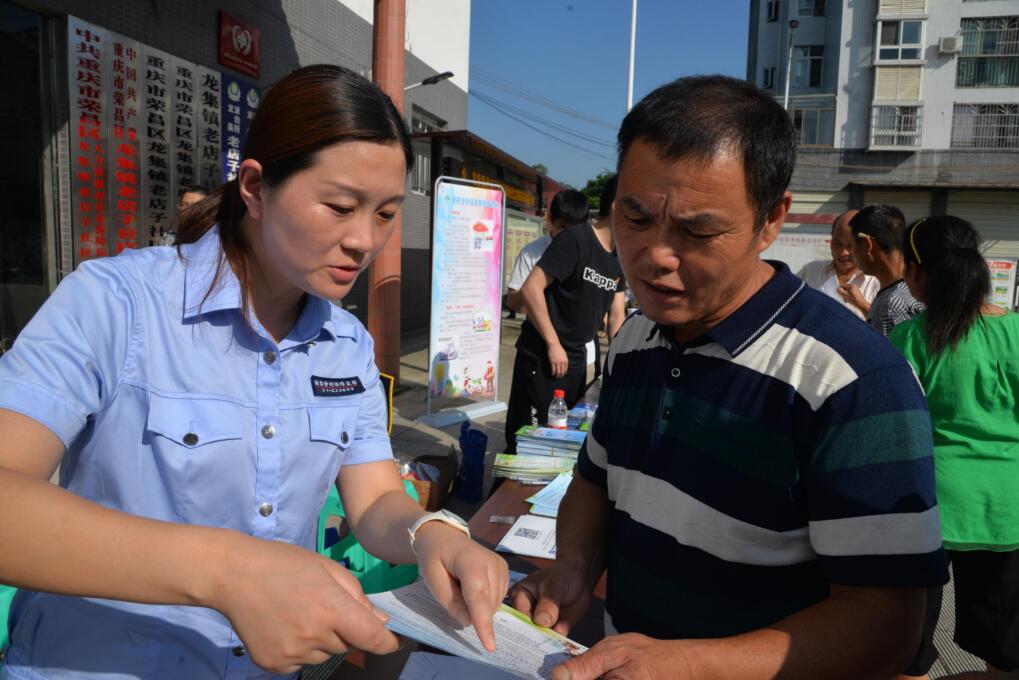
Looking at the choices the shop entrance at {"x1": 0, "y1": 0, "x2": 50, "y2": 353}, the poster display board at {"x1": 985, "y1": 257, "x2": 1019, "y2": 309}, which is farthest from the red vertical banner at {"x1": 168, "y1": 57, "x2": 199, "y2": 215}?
the poster display board at {"x1": 985, "y1": 257, "x2": 1019, "y2": 309}

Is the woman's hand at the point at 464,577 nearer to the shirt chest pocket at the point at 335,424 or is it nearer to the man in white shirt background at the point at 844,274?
the shirt chest pocket at the point at 335,424

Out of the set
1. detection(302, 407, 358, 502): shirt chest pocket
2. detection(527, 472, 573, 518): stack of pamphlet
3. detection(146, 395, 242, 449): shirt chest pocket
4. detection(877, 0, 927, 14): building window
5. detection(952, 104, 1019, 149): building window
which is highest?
detection(877, 0, 927, 14): building window

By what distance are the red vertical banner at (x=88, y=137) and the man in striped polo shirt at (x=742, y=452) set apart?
5.18 m

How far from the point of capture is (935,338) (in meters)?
2.40

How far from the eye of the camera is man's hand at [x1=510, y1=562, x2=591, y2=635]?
121cm

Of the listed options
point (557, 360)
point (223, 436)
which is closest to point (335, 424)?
point (223, 436)

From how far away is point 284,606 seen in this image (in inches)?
30.4

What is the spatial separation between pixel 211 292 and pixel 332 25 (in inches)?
334

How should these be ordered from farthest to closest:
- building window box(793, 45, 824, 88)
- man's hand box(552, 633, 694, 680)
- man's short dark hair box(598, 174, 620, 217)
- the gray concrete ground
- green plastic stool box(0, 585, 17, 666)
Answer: building window box(793, 45, 824, 88) < man's short dark hair box(598, 174, 620, 217) < the gray concrete ground < green plastic stool box(0, 585, 17, 666) < man's hand box(552, 633, 694, 680)

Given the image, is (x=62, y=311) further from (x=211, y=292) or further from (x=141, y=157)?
(x=141, y=157)

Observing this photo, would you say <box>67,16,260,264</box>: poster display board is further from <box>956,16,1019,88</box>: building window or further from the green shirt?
<box>956,16,1019,88</box>: building window

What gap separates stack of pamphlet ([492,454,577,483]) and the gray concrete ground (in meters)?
1.50

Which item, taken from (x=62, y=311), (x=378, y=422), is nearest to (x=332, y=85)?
(x=62, y=311)

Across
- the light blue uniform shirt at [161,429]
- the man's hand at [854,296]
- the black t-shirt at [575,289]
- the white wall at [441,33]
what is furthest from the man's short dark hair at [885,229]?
the white wall at [441,33]
